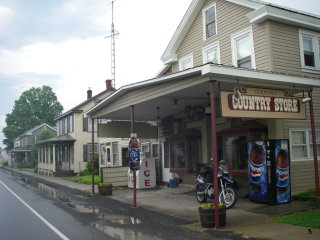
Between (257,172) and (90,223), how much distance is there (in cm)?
550

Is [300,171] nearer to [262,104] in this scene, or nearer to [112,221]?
[262,104]

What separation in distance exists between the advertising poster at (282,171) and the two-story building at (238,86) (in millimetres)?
998

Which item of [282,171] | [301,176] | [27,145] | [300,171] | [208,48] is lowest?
[301,176]

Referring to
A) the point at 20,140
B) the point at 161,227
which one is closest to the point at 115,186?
the point at 161,227

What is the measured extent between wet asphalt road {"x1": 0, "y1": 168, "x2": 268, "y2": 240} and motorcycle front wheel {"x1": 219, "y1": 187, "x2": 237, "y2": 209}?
1.77 meters

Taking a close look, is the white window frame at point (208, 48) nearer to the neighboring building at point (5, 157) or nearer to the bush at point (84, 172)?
the bush at point (84, 172)

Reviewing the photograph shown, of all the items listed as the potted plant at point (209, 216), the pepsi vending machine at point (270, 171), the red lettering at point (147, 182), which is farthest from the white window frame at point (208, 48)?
the potted plant at point (209, 216)

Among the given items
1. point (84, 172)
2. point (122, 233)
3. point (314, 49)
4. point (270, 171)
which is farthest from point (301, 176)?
A: point (84, 172)

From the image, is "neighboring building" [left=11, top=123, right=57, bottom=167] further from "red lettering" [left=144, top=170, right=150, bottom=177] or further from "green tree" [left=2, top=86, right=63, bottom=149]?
"red lettering" [left=144, top=170, right=150, bottom=177]

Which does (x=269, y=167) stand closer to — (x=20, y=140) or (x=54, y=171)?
(x=54, y=171)

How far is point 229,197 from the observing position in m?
11.0

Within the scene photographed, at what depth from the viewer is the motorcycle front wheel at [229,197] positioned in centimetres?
1085

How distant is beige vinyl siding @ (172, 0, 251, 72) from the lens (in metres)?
14.6

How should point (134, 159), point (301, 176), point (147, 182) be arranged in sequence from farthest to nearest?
point (147, 182)
point (134, 159)
point (301, 176)
